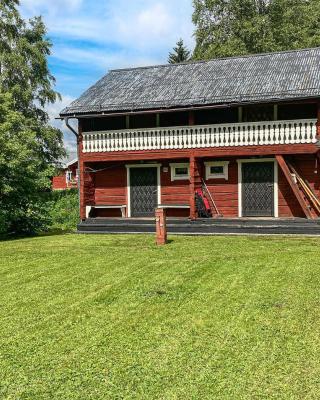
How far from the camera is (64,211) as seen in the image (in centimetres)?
2422

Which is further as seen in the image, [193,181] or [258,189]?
[258,189]

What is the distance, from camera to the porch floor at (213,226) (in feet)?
48.1

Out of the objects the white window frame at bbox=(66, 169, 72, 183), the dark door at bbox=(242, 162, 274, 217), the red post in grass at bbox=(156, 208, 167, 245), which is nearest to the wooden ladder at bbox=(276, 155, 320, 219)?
the dark door at bbox=(242, 162, 274, 217)

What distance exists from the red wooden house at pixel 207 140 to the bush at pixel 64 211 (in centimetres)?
333

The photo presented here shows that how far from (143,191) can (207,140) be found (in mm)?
3758

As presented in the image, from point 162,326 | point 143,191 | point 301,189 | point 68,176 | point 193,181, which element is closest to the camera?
point 162,326

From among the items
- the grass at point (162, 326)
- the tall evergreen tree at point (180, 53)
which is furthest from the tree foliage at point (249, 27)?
the grass at point (162, 326)

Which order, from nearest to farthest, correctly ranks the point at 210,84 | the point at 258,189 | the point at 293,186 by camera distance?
the point at 293,186
the point at 258,189
the point at 210,84

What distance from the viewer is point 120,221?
1708 centimetres

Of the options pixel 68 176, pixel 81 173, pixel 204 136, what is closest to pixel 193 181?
pixel 204 136

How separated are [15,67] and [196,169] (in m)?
19.9

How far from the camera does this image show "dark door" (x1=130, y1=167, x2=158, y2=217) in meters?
18.9

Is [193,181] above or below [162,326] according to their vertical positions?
above

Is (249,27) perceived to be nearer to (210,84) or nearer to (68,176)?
(210,84)
